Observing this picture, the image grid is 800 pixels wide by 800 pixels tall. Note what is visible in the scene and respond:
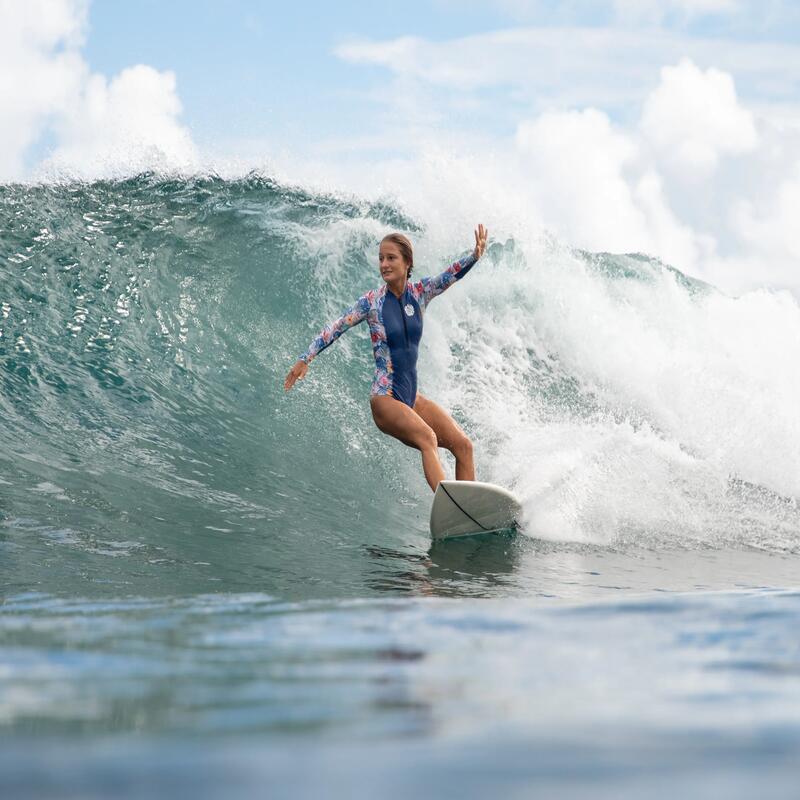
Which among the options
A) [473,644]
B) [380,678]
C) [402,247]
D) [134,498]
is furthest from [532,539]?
[380,678]

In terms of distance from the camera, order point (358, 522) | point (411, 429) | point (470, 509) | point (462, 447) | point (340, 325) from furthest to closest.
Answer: point (358, 522), point (340, 325), point (462, 447), point (411, 429), point (470, 509)

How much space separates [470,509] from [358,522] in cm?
91

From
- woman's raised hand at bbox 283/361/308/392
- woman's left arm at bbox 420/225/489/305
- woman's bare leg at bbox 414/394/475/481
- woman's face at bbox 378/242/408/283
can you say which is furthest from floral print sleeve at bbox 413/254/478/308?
woman's raised hand at bbox 283/361/308/392

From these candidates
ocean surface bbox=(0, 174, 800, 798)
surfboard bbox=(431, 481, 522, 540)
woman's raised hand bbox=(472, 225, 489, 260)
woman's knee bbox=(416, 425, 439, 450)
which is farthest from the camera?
woman's raised hand bbox=(472, 225, 489, 260)

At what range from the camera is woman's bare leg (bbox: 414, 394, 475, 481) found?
632cm

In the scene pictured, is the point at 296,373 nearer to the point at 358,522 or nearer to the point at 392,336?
the point at 392,336

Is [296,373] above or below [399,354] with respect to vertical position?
below

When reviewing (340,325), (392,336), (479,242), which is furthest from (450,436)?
(479,242)

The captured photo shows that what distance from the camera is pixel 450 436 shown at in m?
6.43

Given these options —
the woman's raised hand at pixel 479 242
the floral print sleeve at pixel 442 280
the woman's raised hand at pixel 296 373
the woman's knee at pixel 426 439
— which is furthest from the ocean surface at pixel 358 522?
the woman's raised hand at pixel 479 242

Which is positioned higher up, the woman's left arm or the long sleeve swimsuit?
the woman's left arm

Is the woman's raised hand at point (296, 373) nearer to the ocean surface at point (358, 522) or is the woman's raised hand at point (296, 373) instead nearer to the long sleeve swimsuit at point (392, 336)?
the long sleeve swimsuit at point (392, 336)

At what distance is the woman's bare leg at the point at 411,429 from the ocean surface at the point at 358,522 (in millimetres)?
529

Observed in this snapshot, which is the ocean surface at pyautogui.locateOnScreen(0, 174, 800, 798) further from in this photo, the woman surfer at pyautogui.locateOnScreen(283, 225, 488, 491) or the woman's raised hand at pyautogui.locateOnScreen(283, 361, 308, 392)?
the woman's raised hand at pyautogui.locateOnScreen(283, 361, 308, 392)
